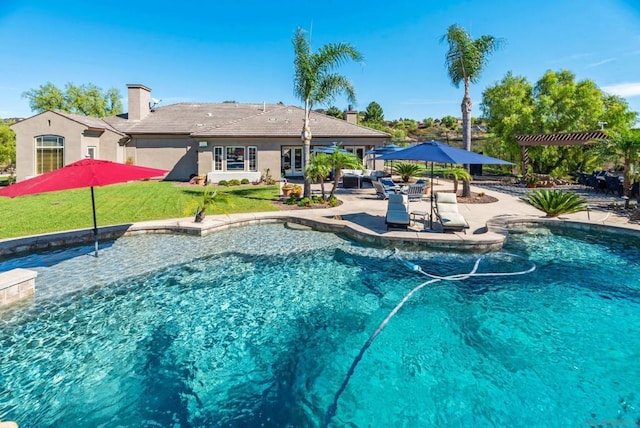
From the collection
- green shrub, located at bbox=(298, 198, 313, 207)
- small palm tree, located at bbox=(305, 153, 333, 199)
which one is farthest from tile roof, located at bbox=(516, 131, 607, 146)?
green shrub, located at bbox=(298, 198, 313, 207)

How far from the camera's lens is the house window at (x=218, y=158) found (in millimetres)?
25058

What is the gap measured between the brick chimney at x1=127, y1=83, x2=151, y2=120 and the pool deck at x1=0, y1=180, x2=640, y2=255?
69.9ft

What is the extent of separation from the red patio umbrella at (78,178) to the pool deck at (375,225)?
2016mm

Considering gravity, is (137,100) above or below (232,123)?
above

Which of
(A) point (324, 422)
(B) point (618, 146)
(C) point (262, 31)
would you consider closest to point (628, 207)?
(B) point (618, 146)

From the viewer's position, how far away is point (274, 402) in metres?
4.09

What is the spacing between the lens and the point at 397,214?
11180 millimetres

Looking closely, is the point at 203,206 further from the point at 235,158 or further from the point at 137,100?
the point at 137,100

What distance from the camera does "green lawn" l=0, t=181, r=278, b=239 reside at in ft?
37.0

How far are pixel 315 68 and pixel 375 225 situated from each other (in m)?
8.47

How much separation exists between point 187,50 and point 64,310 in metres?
32.1

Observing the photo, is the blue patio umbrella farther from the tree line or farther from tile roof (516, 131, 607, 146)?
tile roof (516, 131, 607, 146)

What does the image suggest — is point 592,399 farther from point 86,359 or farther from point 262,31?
point 262,31

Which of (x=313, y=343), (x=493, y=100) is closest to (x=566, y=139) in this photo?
(x=493, y=100)
